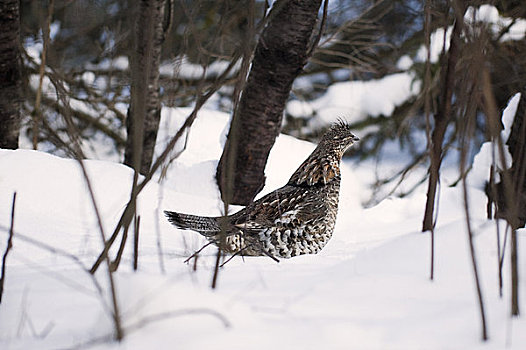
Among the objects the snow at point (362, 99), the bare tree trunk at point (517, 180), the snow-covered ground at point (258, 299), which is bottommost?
the snow-covered ground at point (258, 299)

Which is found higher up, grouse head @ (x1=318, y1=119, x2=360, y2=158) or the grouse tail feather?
grouse head @ (x1=318, y1=119, x2=360, y2=158)

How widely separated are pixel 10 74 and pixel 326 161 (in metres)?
1.97

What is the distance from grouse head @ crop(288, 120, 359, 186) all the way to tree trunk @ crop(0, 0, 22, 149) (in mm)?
1798

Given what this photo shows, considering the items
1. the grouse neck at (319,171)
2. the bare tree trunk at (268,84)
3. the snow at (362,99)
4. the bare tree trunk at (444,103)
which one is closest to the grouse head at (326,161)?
the grouse neck at (319,171)

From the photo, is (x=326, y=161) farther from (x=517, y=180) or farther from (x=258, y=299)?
(x=258, y=299)

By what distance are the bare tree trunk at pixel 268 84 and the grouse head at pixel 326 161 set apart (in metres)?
0.53

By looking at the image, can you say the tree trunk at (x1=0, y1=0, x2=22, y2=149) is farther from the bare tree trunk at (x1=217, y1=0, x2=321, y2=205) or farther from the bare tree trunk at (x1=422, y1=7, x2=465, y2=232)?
the bare tree trunk at (x1=422, y1=7, x2=465, y2=232)

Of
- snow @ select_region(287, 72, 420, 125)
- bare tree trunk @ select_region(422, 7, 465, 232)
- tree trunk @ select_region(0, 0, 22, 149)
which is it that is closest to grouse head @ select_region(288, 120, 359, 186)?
bare tree trunk @ select_region(422, 7, 465, 232)

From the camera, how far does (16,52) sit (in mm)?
3498

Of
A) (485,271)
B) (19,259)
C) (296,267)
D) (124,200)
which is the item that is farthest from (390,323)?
(124,200)

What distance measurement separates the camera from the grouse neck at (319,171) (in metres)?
3.17

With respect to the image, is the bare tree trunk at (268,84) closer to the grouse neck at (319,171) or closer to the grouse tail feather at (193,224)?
the grouse neck at (319,171)

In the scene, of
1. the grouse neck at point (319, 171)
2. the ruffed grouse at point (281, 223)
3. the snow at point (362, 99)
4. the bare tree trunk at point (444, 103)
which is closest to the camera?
the bare tree trunk at point (444, 103)

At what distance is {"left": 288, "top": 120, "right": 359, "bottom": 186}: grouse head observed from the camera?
318 centimetres
